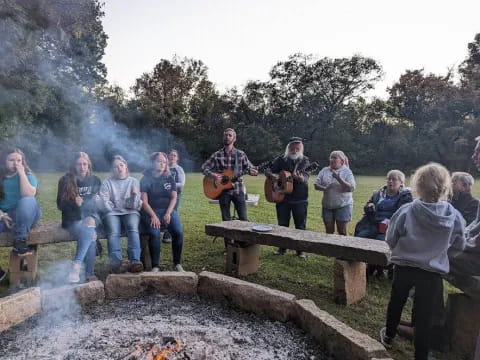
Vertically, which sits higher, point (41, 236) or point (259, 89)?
point (259, 89)

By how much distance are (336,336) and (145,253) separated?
100 inches

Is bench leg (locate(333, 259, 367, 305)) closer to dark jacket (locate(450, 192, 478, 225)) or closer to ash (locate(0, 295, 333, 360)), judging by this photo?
ash (locate(0, 295, 333, 360))

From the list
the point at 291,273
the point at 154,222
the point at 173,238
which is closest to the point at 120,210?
the point at 154,222

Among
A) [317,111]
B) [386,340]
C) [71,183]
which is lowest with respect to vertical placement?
[386,340]

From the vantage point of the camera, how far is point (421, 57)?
97.8ft

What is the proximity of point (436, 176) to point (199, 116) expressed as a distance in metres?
25.3

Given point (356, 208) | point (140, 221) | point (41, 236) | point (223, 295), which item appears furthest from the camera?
point (356, 208)

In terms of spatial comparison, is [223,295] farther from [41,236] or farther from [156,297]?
[41,236]

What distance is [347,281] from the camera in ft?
11.4

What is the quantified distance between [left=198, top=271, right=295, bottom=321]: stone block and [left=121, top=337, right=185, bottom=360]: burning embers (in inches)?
34.1

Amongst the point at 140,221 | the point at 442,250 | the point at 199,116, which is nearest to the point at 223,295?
the point at 140,221

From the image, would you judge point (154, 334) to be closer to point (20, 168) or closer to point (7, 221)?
point (7, 221)

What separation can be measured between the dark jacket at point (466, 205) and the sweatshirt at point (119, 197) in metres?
3.51

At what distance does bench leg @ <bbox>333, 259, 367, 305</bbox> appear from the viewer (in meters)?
3.46
